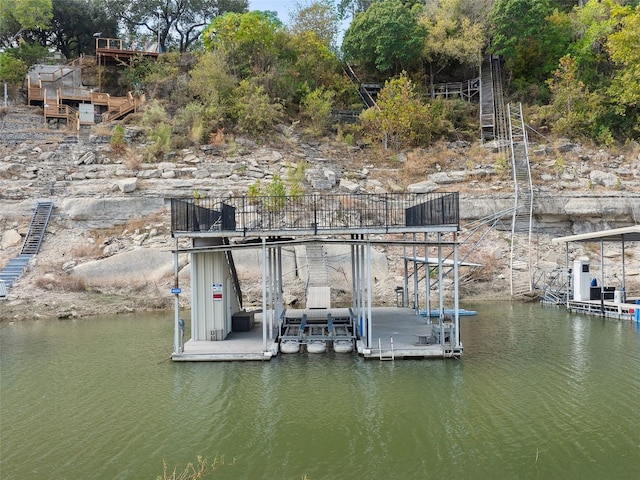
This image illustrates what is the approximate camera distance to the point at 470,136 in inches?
1699

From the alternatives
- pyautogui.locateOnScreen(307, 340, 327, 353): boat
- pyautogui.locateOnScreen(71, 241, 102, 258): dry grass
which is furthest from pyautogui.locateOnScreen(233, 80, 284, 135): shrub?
pyautogui.locateOnScreen(307, 340, 327, 353): boat

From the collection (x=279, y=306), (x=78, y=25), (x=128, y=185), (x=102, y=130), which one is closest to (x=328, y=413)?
(x=279, y=306)

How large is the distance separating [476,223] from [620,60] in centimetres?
1832

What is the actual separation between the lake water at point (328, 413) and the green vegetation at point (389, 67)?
24.7m

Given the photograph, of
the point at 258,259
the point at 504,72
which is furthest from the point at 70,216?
the point at 504,72

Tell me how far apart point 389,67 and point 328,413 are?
3804cm

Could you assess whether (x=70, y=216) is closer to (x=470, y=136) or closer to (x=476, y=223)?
(x=476, y=223)

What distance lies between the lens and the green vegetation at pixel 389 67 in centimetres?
4081

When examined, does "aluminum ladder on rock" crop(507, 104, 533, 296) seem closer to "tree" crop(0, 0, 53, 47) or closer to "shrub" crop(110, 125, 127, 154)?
"shrub" crop(110, 125, 127, 154)

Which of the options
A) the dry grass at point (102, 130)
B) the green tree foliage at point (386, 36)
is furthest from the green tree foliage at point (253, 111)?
the green tree foliage at point (386, 36)

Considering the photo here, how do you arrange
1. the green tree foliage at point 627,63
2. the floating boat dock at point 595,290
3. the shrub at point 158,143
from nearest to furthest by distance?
1. the floating boat dock at point 595,290
2. the shrub at point 158,143
3. the green tree foliage at point 627,63

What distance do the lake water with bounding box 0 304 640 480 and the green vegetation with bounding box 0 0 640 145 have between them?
2474 centimetres

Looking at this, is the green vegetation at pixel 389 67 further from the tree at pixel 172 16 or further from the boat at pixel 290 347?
the boat at pixel 290 347

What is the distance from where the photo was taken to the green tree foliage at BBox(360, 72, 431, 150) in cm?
4112
